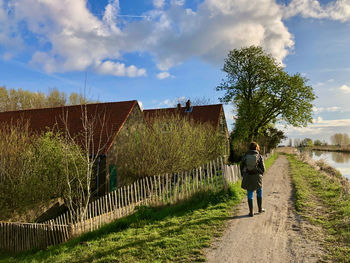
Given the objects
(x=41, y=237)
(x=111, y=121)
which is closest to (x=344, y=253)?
(x=41, y=237)

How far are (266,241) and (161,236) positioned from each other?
7.97 feet

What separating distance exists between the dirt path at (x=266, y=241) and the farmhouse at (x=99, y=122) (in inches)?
424

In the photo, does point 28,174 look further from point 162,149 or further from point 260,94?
point 260,94

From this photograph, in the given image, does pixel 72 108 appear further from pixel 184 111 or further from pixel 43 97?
pixel 43 97

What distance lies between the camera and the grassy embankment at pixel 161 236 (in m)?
4.89

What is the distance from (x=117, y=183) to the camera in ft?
53.5

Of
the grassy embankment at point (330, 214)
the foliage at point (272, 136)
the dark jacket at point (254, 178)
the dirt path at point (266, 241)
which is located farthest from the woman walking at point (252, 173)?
the foliage at point (272, 136)

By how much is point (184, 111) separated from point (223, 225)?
2496 cm

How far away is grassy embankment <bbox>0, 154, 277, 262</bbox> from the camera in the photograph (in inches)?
193

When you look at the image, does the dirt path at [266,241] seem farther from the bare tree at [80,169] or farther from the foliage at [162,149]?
the foliage at [162,149]

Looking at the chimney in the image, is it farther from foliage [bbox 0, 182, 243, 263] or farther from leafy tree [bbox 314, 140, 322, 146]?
leafy tree [bbox 314, 140, 322, 146]

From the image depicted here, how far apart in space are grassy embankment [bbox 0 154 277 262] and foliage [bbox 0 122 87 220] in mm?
3581

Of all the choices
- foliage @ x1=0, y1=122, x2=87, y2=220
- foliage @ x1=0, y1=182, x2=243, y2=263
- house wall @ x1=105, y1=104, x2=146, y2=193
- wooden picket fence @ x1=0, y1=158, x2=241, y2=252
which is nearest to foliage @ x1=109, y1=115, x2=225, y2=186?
house wall @ x1=105, y1=104, x2=146, y2=193

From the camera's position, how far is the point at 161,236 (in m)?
5.72
